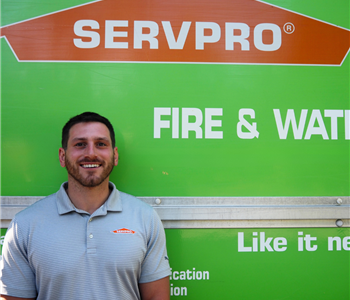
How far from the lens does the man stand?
132 cm

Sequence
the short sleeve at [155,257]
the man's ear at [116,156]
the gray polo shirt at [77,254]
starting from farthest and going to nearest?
the man's ear at [116,156] < the short sleeve at [155,257] < the gray polo shirt at [77,254]

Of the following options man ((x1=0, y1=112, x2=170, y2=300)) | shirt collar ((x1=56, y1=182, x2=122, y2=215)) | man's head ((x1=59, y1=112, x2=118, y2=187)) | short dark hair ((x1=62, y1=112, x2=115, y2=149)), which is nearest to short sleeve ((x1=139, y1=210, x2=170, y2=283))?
man ((x1=0, y1=112, x2=170, y2=300))

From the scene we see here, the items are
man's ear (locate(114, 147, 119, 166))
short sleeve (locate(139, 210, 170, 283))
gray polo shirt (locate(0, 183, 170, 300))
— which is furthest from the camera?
man's ear (locate(114, 147, 119, 166))

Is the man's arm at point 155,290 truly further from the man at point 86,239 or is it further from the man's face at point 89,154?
the man's face at point 89,154

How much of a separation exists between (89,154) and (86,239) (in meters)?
0.38

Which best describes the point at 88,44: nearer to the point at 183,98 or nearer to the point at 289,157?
the point at 183,98

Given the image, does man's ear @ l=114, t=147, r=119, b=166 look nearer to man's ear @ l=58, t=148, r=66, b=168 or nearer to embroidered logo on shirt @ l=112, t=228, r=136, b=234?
man's ear @ l=58, t=148, r=66, b=168

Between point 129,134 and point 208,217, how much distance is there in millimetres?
584

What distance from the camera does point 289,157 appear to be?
1619mm

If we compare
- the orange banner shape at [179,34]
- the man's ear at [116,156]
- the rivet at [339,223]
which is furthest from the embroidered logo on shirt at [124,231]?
the rivet at [339,223]

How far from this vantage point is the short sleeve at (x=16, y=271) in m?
1.31

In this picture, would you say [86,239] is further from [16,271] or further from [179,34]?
[179,34]

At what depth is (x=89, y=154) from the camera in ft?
4.70

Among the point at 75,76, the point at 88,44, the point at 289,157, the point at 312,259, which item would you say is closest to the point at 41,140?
the point at 75,76
